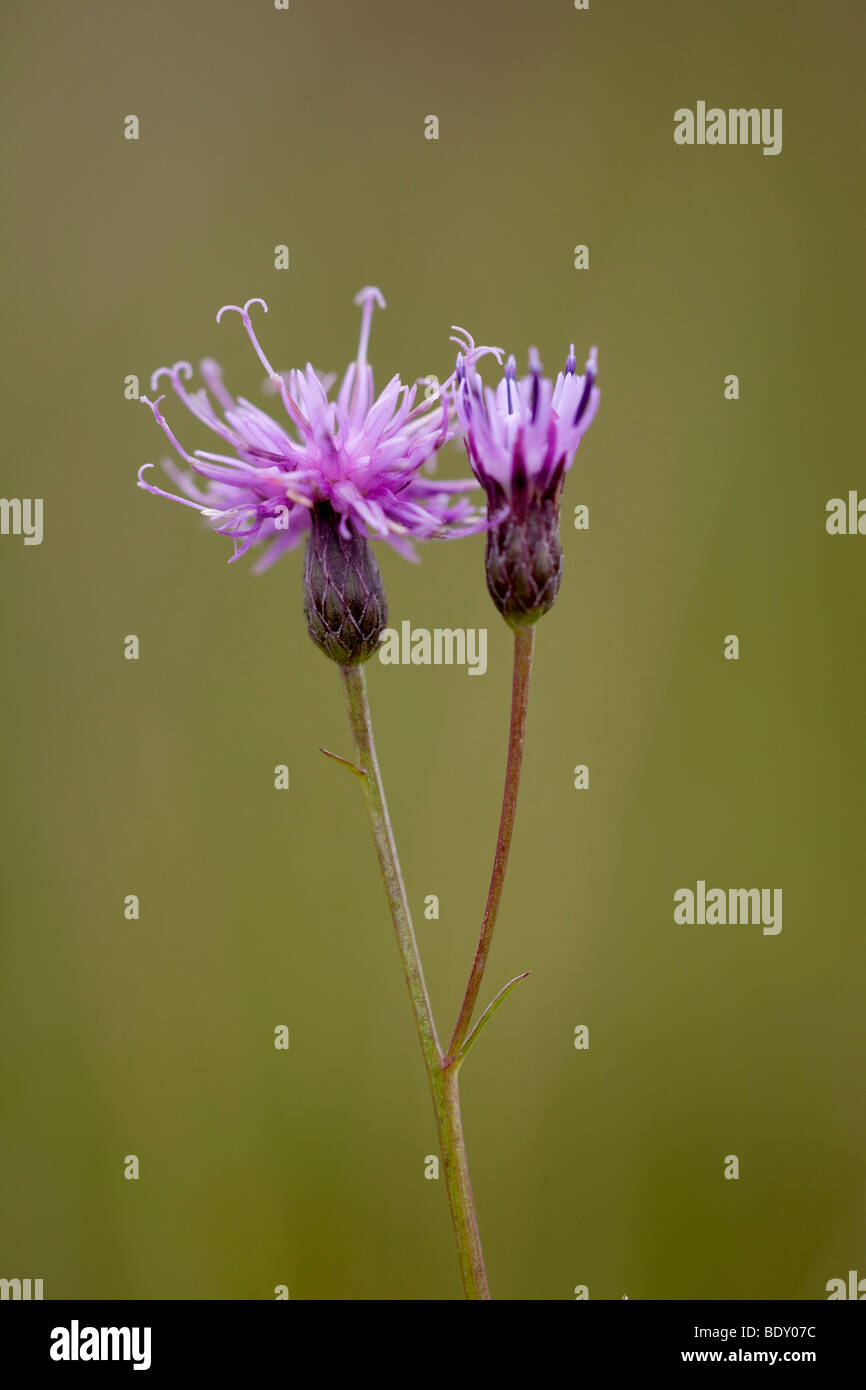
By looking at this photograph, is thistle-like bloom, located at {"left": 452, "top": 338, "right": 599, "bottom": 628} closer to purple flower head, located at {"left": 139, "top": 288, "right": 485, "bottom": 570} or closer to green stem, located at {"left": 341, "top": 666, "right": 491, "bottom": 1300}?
purple flower head, located at {"left": 139, "top": 288, "right": 485, "bottom": 570}

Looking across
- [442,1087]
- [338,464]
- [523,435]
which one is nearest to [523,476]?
[523,435]

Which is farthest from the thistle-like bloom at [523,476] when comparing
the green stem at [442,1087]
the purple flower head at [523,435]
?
the green stem at [442,1087]

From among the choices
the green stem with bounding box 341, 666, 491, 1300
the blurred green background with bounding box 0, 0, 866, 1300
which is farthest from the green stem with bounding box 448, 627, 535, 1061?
the blurred green background with bounding box 0, 0, 866, 1300

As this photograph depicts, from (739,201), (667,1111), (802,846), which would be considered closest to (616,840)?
(802,846)

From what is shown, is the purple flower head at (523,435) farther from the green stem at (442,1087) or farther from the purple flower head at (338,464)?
the green stem at (442,1087)

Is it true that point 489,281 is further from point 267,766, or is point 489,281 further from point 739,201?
point 267,766
